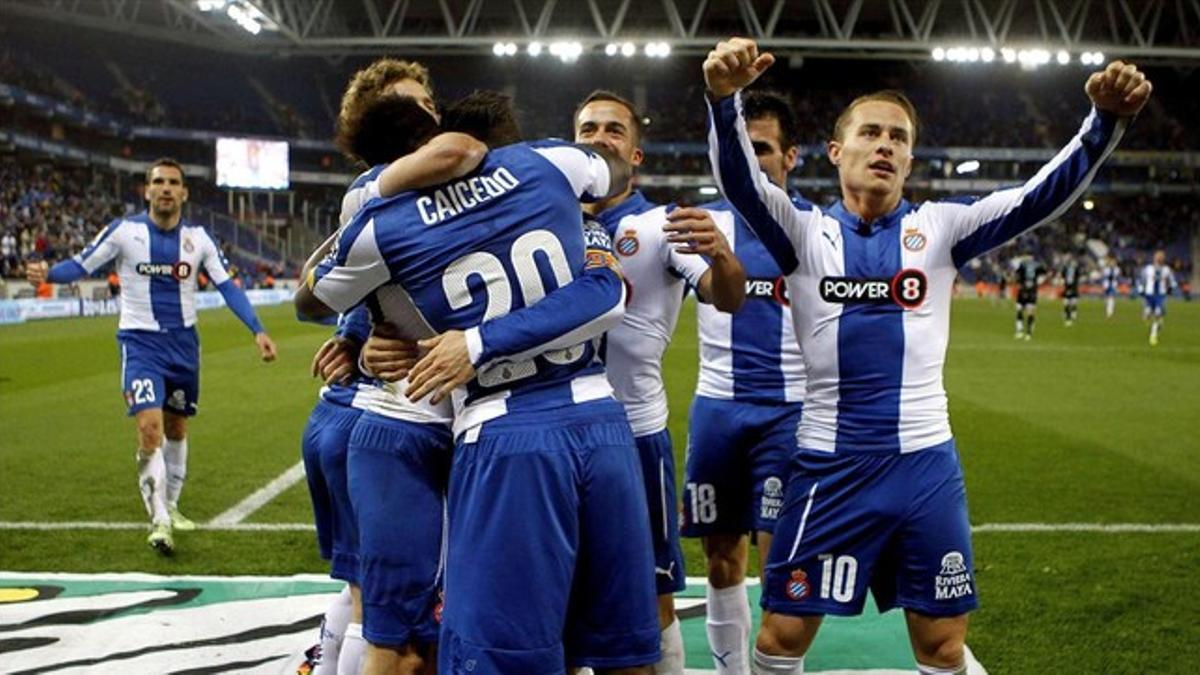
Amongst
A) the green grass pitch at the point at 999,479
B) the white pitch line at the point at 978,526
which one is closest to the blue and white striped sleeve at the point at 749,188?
the green grass pitch at the point at 999,479

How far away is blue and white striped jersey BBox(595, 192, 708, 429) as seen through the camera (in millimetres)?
3779

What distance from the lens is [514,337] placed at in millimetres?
2529

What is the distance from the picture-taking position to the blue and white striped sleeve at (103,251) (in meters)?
6.89

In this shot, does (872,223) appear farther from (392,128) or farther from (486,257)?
(392,128)

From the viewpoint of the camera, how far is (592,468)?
2.57 meters

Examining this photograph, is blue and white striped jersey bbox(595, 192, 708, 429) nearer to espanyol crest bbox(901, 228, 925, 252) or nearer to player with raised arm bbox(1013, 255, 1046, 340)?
espanyol crest bbox(901, 228, 925, 252)

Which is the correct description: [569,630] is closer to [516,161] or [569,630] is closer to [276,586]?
[516,161]

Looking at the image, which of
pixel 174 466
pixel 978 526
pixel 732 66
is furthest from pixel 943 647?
pixel 174 466

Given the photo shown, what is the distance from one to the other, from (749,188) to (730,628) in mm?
1663

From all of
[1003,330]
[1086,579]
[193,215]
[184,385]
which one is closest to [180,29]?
[193,215]

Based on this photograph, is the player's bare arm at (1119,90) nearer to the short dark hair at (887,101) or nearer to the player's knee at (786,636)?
the short dark hair at (887,101)

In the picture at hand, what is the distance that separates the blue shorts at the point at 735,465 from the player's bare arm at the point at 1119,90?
152 centimetres

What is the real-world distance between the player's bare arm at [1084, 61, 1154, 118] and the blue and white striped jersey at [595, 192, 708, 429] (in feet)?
4.45

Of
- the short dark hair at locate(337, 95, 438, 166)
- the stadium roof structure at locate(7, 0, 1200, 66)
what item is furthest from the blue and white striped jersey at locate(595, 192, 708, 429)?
the stadium roof structure at locate(7, 0, 1200, 66)
